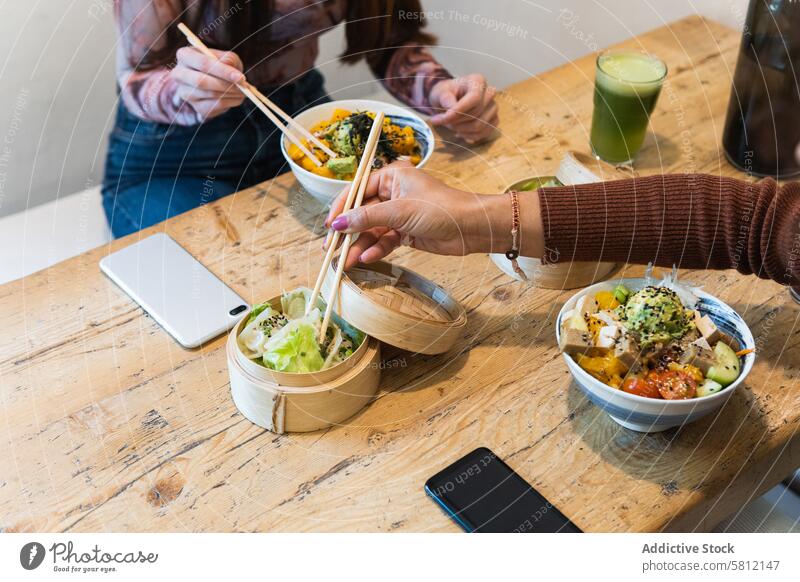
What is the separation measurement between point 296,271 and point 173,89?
476 millimetres

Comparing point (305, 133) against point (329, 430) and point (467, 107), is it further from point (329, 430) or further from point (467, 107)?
point (329, 430)

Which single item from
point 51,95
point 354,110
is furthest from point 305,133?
point 51,95

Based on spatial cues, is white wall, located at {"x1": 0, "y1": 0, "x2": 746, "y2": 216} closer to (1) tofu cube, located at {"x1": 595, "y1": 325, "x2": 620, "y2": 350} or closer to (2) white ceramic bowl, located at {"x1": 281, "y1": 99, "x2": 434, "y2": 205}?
(2) white ceramic bowl, located at {"x1": 281, "y1": 99, "x2": 434, "y2": 205}

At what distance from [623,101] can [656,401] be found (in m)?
0.69

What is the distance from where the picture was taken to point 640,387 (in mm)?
881

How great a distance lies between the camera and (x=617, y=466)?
92cm

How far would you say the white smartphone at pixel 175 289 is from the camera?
108 centimetres

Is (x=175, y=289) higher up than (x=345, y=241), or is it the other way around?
(x=345, y=241)

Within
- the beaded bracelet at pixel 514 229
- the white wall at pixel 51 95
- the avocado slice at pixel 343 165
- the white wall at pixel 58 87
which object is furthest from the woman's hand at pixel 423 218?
the white wall at pixel 51 95

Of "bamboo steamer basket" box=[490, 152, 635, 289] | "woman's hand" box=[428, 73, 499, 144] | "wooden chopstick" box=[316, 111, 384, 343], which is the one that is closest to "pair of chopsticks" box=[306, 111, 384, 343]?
"wooden chopstick" box=[316, 111, 384, 343]

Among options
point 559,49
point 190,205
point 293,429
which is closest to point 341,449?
point 293,429

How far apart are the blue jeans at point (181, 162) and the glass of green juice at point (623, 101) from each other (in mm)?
565

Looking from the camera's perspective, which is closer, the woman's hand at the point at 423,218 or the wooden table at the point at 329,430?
the wooden table at the point at 329,430

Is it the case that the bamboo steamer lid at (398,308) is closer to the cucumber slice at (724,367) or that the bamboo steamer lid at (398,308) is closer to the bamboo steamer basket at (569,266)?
the bamboo steamer basket at (569,266)
